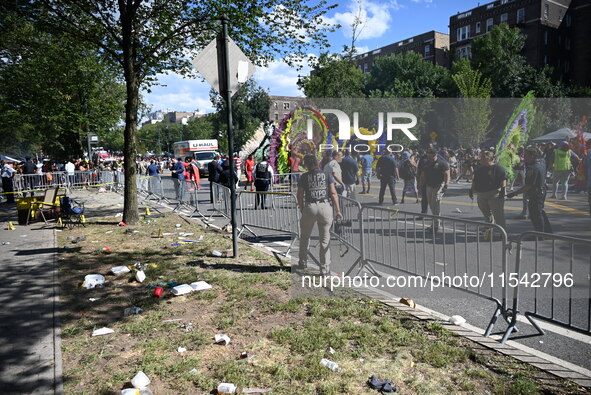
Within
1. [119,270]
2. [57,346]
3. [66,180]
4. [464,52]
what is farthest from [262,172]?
[464,52]

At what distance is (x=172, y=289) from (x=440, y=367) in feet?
12.0

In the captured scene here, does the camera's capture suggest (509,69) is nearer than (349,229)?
No

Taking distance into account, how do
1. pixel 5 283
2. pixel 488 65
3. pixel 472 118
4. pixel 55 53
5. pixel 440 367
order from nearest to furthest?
pixel 440 367 → pixel 5 283 → pixel 55 53 → pixel 472 118 → pixel 488 65

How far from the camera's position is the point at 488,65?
148 feet

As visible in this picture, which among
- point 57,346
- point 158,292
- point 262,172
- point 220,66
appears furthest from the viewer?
point 262,172

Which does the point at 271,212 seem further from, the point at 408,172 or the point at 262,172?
the point at 408,172

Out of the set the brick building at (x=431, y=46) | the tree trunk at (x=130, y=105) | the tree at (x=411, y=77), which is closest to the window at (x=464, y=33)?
the brick building at (x=431, y=46)

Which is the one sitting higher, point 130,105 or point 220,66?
point 130,105

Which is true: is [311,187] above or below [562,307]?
above

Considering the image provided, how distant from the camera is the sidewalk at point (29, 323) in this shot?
3.60 meters

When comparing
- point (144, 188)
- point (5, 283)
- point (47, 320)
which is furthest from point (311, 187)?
point (144, 188)

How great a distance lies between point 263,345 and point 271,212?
15.2ft

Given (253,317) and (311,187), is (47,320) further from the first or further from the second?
(311,187)

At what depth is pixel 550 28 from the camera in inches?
2015
